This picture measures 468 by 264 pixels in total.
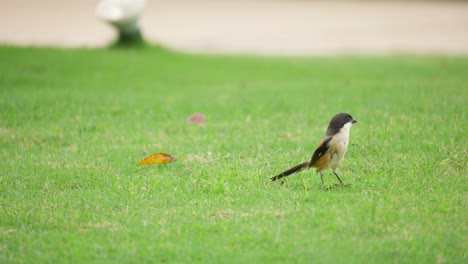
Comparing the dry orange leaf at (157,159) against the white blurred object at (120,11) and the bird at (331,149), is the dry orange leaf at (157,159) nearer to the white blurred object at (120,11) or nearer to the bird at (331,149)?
the bird at (331,149)

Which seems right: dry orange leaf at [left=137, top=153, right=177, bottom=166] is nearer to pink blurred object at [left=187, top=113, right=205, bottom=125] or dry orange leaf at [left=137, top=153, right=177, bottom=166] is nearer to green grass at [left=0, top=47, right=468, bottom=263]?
green grass at [left=0, top=47, right=468, bottom=263]

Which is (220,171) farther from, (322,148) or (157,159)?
(322,148)

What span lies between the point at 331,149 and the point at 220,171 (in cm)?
128

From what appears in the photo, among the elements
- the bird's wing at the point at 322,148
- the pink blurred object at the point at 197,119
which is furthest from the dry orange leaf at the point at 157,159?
the pink blurred object at the point at 197,119

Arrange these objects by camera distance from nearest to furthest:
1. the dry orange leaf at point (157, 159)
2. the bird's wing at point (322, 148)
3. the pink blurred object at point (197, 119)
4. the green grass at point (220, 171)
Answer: the green grass at point (220, 171), the bird's wing at point (322, 148), the dry orange leaf at point (157, 159), the pink blurred object at point (197, 119)

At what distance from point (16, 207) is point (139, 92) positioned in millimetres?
5894

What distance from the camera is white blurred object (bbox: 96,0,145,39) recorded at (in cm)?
1306

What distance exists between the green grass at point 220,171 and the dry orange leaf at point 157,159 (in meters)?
0.08

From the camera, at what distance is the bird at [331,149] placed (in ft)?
19.1

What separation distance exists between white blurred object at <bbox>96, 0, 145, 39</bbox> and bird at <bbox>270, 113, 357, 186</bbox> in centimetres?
823

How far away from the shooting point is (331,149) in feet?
19.1

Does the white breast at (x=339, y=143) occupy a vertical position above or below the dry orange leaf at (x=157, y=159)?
above

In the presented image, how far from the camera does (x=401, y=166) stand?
6559 millimetres

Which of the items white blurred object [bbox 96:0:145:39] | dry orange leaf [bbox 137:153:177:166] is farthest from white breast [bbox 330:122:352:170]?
white blurred object [bbox 96:0:145:39]
